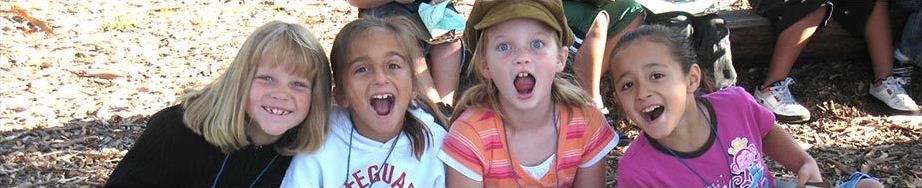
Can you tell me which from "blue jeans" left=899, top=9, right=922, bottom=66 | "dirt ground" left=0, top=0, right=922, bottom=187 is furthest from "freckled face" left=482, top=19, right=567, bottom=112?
"blue jeans" left=899, top=9, right=922, bottom=66

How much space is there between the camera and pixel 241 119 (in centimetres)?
289

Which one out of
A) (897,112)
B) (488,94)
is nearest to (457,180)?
(488,94)

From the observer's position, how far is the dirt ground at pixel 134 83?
4.08 m

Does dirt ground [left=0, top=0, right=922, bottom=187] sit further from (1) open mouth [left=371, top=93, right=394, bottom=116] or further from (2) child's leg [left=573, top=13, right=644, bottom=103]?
(1) open mouth [left=371, top=93, right=394, bottom=116]

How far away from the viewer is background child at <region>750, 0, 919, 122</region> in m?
4.63

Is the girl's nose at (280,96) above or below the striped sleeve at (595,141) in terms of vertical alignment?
above

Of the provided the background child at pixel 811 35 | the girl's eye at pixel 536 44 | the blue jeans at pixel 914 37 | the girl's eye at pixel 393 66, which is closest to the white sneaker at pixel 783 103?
the background child at pixel 811 35

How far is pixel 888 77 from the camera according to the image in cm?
476

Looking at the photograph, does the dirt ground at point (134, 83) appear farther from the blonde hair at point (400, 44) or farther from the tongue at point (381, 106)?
the tongue at point (381, 106)

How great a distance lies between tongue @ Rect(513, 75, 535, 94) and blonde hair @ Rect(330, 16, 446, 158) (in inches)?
13.5

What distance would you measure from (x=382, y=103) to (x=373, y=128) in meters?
0.10

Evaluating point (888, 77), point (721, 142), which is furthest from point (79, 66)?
point (888, 77)

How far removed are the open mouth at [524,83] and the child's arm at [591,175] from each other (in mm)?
346

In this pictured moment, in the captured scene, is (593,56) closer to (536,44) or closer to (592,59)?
(592,59)
